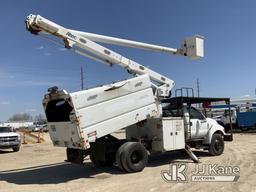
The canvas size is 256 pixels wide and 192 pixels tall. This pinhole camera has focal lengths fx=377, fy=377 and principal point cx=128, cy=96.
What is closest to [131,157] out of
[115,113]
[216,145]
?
[115,113]

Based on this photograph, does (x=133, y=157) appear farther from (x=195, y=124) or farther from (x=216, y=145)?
(x=216, y=145)

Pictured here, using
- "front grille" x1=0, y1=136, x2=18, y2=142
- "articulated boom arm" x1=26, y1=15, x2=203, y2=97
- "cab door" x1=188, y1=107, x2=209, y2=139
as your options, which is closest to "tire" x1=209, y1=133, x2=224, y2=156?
"cab door" x1=188, y1=107, x2=209, y2=139

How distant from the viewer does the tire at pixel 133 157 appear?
38.8 ft

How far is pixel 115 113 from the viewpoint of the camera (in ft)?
38.6

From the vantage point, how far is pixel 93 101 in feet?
36.6

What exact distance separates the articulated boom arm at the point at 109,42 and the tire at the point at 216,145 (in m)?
2.92

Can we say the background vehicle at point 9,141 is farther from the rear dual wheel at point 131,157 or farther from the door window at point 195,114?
the rear dual wheel at point 131,157

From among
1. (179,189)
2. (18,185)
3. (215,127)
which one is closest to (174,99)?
(215,127)

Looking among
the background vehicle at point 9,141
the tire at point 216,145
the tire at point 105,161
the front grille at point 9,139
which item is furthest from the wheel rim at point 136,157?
the front grille at point 9,139

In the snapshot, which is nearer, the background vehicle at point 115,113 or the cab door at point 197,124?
the background vehicle at point 115,113

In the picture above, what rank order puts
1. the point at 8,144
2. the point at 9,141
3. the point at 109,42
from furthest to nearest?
the point at 9,141 < the point at 8,144 < the point at 109,42

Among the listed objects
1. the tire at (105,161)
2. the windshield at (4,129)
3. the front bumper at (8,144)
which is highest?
the windshield at (4,129)

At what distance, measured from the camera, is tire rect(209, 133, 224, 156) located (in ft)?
50.5

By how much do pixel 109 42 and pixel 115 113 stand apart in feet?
9.82
